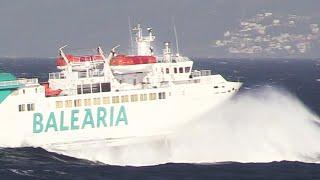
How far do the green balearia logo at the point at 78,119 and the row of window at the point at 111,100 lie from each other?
0.54 meters

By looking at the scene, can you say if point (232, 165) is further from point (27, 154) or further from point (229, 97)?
point (27, 154)

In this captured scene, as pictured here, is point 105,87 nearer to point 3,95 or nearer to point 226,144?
point 3,95

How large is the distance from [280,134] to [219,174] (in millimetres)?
10459

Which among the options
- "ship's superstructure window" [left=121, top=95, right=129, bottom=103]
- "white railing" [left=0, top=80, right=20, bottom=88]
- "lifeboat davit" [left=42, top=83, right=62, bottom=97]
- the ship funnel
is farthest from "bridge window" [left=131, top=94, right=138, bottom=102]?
"white railing" [left=0, top=80, right=20, bottom=88]

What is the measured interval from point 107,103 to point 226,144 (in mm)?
11286

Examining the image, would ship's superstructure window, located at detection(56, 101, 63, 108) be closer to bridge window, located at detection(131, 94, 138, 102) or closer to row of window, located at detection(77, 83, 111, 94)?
row of window, located at detection(77, 83, 111, 94)

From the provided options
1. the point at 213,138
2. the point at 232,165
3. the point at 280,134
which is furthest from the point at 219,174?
the point at 280,134

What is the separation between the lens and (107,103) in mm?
53156

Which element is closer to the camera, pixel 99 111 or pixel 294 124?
pixel 99 111

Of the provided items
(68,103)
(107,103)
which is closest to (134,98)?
(107,103)

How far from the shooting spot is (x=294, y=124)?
56.8 metres

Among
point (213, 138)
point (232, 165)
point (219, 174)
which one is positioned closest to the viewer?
point (219, 174)

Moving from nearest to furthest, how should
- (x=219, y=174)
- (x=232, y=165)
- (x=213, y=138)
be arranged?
(x=219, y=174), (x=232, y=165), (x=213, y=138)

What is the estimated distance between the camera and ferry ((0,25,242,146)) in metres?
52.9
